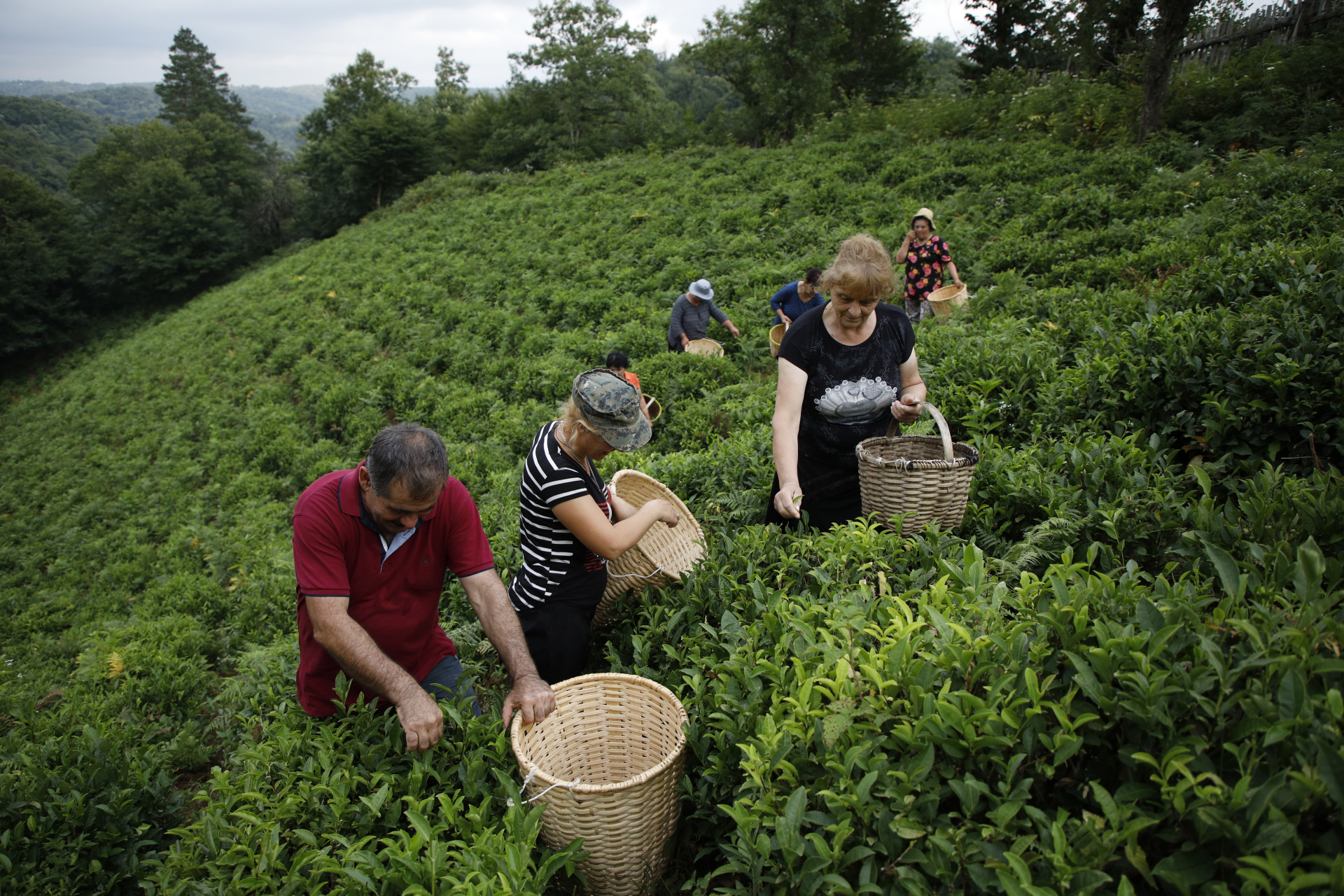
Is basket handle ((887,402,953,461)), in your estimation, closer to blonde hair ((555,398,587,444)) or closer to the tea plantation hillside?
the tea plantation hillside

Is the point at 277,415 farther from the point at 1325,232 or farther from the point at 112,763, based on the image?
the point at 1325,232

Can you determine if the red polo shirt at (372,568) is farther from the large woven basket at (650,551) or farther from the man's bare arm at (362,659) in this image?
the large woven basket at (650,551)

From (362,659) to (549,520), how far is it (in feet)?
2.81

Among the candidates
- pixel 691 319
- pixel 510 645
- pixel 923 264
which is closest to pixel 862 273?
pixel 510 645

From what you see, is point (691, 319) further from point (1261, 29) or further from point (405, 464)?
point (1261, 29)

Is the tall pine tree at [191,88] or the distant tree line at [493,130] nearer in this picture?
the distant tree line at [493,130]

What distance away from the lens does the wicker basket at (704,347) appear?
9344mm

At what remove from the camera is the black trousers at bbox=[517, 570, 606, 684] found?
3020 mm

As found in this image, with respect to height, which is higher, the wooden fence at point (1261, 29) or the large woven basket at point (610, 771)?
the wooden fence at point (1261, 29)

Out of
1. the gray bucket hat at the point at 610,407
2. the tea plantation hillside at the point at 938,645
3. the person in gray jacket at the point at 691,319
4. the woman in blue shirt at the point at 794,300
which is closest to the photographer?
the tea plantation hillside at the point at 938,645

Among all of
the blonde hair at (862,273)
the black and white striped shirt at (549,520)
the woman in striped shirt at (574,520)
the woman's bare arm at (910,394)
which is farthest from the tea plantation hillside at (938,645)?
the blonde hair at (862,273)

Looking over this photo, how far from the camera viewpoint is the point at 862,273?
120 inches

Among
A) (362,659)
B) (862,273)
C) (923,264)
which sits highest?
(862,273)

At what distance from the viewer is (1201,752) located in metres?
1.54
